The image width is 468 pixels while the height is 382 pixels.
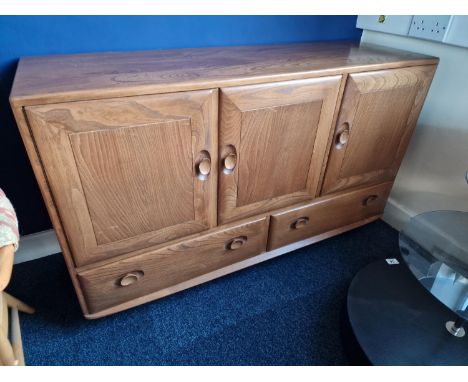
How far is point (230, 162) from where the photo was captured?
846mm

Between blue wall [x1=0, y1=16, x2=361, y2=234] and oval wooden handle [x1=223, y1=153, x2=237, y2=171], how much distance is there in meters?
0.45

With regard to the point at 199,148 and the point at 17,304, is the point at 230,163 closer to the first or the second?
the point at 199,148

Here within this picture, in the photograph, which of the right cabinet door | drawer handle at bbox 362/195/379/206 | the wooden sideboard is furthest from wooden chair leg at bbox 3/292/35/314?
drawer handle at bbox 362/195/379/206

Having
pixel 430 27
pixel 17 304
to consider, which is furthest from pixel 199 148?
pixel 430 27

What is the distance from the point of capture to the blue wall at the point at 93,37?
33.7 inches

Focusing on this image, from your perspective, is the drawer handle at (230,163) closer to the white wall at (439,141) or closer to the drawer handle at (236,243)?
the drawer handle at (236,243)

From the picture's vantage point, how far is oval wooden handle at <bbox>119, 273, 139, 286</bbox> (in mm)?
895

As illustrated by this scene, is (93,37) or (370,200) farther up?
(93,37)

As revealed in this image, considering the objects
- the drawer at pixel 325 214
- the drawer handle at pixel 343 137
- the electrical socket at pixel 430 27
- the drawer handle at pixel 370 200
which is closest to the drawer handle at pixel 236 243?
the drawer at pixel 325 214

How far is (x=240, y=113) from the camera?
2.57ft

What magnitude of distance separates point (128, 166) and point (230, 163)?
0.26 metres
